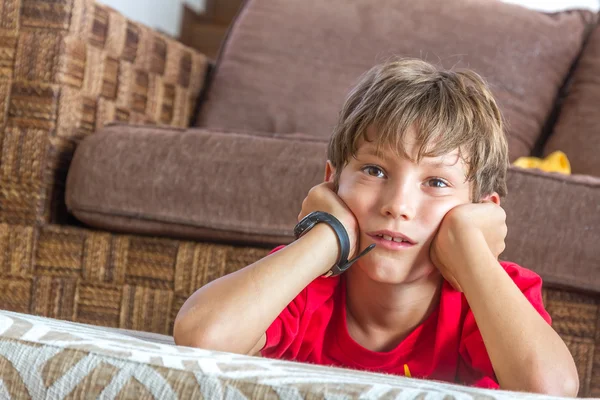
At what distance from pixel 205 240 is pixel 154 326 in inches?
7.2

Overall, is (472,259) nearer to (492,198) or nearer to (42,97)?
(492,198)

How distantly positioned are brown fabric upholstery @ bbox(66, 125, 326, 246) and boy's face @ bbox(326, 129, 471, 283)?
33cm

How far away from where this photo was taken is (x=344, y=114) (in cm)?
97

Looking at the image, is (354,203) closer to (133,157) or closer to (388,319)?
(388,319)

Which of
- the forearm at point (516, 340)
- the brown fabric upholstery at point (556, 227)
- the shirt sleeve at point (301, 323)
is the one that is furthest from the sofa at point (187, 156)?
the forearm at point (516, 340)

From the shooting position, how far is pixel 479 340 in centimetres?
87

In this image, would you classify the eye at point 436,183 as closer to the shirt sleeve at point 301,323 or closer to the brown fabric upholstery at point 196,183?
the shirt sleeve at point 301,323

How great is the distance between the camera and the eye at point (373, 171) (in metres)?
0.87

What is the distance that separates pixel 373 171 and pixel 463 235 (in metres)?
0.14

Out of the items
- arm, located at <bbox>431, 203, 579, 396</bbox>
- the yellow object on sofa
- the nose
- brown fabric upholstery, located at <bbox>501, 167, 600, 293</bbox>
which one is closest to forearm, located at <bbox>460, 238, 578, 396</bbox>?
arm, located at <bbox>431, 203, 579, 396</bbox>

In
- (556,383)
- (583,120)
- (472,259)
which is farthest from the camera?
(583,120)

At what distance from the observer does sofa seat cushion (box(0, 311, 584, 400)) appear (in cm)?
46

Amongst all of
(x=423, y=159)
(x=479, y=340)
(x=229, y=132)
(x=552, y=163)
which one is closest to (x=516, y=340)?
(x=479, y=340)

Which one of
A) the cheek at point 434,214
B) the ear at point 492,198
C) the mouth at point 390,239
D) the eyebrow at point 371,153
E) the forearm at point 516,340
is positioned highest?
the eyebrow at point 371,153
